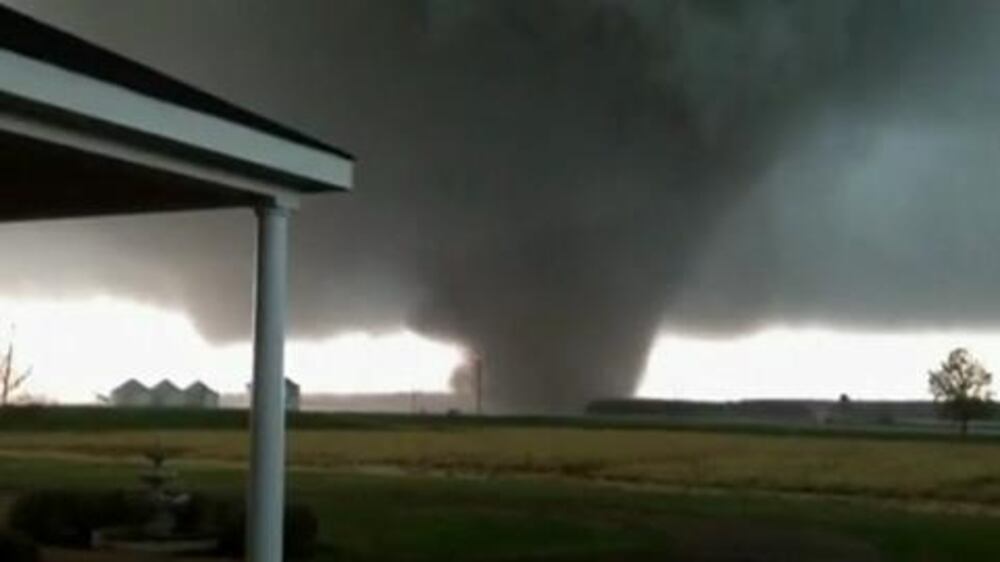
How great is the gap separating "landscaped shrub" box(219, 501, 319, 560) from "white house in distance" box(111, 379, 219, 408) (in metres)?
129

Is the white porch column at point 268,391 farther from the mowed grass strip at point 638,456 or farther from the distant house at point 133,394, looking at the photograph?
the distant house at point 133,394

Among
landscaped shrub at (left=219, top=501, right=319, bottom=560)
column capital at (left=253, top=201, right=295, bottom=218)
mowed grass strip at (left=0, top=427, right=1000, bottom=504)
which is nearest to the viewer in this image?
column capital at (left=253, top=201, right=295, bottom=218)

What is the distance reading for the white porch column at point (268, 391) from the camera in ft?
27.3

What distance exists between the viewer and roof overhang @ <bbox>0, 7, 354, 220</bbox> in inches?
258

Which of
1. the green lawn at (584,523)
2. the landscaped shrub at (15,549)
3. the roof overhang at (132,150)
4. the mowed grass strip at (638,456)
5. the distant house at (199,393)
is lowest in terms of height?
the green lawn at (584,523)

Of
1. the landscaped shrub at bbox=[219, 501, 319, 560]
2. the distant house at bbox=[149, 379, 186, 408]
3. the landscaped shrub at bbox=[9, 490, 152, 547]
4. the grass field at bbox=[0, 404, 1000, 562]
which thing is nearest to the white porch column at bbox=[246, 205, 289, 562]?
the landscaped shrub at bbox=[219, 501, 319, 560]

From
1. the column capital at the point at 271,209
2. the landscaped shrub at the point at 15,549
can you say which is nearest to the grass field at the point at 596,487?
the landscaped shrub at the point at 15,549

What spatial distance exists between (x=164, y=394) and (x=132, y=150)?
520 ft

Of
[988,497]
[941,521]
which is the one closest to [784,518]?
[941,521]

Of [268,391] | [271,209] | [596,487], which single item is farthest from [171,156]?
[596,487]

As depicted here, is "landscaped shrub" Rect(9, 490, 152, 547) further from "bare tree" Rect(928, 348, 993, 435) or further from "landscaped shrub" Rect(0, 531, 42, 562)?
"bare tree" Rect(928, 348, 993, 435)

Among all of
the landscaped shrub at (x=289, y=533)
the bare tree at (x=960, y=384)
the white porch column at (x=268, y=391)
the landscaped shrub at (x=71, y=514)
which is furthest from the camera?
the bare tree at (x=960, y=384)

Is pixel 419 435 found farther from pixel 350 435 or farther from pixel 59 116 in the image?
pixel 59 116

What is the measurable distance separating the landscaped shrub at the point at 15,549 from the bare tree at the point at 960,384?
396 ft
